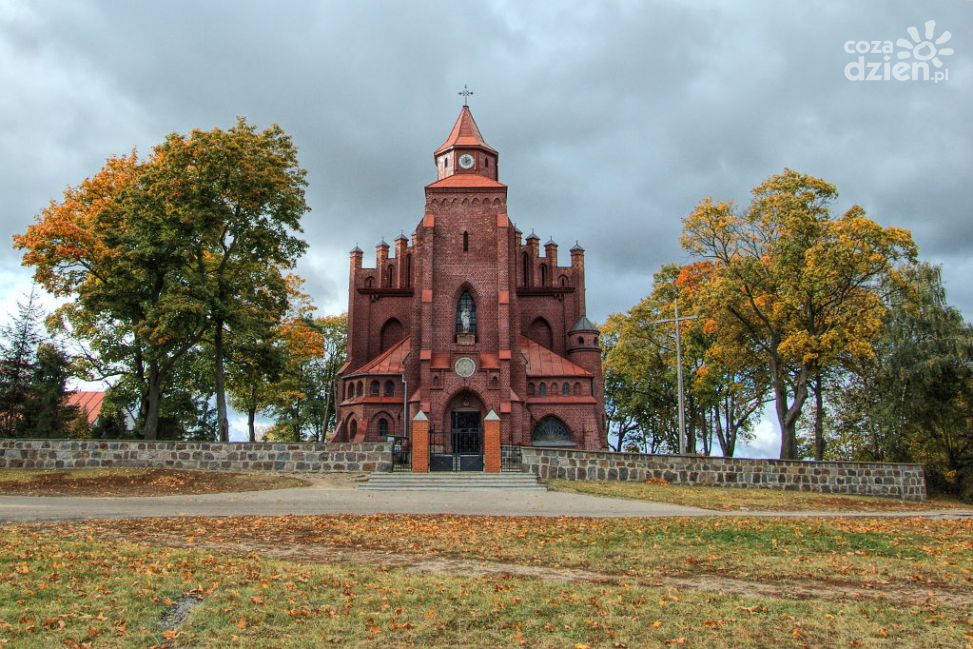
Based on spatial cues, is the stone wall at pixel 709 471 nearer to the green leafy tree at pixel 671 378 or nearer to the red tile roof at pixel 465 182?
the green leafy tree at pixel 671 378

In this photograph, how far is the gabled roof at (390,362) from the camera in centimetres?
3681

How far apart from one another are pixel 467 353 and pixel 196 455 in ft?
47.4

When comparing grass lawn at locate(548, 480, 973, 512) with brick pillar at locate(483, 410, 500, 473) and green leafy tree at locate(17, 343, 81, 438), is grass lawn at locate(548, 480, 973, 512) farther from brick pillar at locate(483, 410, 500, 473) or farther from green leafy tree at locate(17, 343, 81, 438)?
green leafy tree at locate(17, 343, 81, 438)

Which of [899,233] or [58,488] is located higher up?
[899,233]

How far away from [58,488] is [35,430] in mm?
12911

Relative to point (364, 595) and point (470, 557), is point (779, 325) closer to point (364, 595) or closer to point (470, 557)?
point (470, 557)

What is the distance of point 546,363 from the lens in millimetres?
38156

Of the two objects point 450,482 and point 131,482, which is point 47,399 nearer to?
point 131,482

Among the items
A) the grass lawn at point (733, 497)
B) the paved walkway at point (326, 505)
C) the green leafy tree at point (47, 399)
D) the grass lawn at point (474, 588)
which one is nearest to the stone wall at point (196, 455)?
the paved walkway at point (326, 505)

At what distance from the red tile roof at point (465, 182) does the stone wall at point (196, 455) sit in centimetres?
1731

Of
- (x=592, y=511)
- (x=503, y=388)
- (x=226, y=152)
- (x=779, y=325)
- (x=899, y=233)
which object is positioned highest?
(x=226, y=152)

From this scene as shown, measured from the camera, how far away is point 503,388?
34406mm

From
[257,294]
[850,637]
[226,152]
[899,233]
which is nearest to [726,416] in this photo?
[899,233]

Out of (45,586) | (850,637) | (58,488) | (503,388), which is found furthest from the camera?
(503,388)
